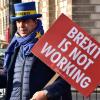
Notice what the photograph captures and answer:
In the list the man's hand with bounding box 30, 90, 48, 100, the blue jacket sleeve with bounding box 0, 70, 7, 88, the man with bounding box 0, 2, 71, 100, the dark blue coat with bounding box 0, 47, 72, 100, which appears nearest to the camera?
the man's hand with bounding box 30, 90, 48, 100

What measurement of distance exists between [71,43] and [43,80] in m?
0.36

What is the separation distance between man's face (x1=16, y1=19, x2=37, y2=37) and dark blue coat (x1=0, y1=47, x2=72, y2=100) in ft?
0.72

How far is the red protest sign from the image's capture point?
13.8 ft

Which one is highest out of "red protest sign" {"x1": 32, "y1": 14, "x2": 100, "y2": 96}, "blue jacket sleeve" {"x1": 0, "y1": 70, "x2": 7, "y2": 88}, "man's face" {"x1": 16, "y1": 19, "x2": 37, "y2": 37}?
"man's face" {"x1": 16, "y1": 19, "x2": 37, "y2": 37}

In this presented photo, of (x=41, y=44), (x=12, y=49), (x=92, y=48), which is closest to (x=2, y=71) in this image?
(x=12, y=49)

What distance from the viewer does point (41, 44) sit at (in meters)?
4.27

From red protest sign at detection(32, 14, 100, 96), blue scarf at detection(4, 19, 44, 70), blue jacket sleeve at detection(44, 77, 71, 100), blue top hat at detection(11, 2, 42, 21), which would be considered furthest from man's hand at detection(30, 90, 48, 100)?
blue top hat at detection(11, 2, 42, 21)

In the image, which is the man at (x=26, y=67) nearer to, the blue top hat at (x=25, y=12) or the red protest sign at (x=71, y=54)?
the blue top hat at (x=25, y=12)

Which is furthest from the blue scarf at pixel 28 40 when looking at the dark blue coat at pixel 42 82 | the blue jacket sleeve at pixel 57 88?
the blue jacket sleeve at pixel 57 88

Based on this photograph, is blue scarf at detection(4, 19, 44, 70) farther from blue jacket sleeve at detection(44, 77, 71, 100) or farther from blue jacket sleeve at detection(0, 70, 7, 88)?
blue jacket sleeve at detection(44, 77, 71, 100)

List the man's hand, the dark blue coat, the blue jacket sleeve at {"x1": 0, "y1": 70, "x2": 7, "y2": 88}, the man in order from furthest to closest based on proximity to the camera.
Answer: the blue jacket sleeve at {"x1": 0, "y1": 70, "x2": 7, "y2": 88}
the man
the dark blue coat
the man's hand

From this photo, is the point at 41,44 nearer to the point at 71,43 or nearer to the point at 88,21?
the point at 71,43

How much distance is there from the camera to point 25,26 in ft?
14.4

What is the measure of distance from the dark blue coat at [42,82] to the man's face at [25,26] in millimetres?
221
